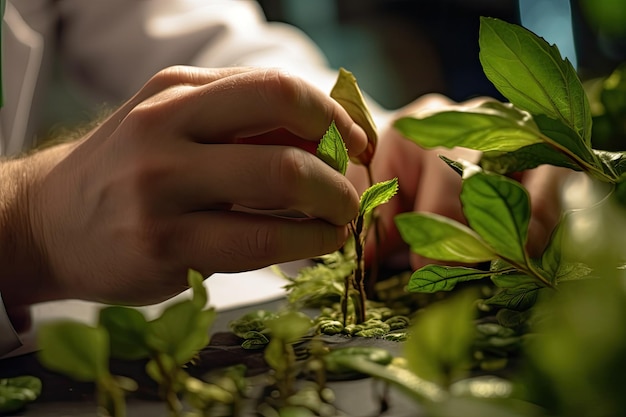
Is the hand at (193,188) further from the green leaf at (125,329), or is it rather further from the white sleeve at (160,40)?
the white sleeve at (160,40)

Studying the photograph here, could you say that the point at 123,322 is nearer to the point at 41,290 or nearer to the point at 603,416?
the point at 603,416

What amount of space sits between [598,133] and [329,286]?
0.13 m

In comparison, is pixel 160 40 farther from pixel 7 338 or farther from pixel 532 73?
pixel 532 73

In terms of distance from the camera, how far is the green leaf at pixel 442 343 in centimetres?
10

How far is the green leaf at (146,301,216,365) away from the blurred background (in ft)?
5.98

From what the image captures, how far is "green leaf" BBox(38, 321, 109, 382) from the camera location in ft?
0.39

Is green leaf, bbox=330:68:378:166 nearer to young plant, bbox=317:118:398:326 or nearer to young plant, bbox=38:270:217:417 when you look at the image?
young plant, bbox=317:118:398:326

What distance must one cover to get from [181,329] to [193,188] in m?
0.16

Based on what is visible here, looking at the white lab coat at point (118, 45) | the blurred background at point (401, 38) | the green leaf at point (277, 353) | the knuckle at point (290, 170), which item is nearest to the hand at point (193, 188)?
the knuckle at point (290, 170)

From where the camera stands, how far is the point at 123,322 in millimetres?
139

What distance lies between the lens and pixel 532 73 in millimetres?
176

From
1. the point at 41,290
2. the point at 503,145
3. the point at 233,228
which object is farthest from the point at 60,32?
the point at 503,145

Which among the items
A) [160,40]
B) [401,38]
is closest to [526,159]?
[160,40]

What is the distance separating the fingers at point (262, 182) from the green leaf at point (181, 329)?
0.41 feet
